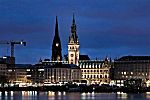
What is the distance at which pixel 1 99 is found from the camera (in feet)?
426

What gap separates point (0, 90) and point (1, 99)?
6051cm

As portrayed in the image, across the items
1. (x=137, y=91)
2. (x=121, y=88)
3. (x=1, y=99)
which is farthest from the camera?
(x=121, y=88)

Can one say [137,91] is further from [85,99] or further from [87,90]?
[85,99]

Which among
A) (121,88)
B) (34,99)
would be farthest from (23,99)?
(121,88)

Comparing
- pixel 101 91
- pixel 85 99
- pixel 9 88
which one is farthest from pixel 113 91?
pixel 85 99

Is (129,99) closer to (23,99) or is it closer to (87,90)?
(23,99)

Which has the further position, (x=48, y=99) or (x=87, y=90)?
(x=87, y=90)

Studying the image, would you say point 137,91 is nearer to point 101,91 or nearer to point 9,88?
point 101,91

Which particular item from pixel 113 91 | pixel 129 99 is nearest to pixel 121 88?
pixel 113 91

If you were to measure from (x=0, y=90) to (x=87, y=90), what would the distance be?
25530mm

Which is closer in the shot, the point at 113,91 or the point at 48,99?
the point at 48,99

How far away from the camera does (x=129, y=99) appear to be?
13462 cm

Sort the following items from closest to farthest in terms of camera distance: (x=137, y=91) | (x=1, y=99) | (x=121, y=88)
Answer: (x=1, y=99), (x=137, y=91), (x=121, y=88)

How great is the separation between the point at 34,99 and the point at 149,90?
69747mm
